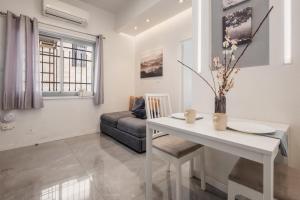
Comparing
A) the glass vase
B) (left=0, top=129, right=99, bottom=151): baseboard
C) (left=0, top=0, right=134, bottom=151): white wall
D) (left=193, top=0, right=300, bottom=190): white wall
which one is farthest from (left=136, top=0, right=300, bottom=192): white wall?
(left=0, top=129, right=99, bottom=151): baseboard

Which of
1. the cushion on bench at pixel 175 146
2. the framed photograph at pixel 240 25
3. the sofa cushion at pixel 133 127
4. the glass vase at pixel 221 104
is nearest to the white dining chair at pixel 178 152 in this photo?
the cushion on bench at pixel 175 146

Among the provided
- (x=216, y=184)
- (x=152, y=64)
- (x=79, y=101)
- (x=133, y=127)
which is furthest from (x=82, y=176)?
(x=152, y=64)

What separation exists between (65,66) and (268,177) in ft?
12.3

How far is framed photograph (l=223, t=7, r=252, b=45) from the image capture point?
54.9 inches

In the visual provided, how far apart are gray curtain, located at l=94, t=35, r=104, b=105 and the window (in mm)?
236

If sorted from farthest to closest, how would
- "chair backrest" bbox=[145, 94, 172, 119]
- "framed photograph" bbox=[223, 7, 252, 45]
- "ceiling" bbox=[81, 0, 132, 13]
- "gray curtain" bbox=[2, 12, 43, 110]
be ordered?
"ceiling" bbox=[81, 0, 132, 13] → "gray curtain" bbox=[2, 12, 43, 110] → "chair backrest" bbox=[145, 94, 172, 119] → "framed photograph" bbox=[223, 7, 252, 45]

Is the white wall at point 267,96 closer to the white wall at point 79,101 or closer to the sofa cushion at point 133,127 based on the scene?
the sofa cushion at point 133,127

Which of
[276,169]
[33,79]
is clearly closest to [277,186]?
[276,169]

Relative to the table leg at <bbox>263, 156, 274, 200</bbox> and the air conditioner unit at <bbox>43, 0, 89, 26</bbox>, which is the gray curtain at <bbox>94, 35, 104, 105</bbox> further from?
the table leg at <bbox>263, 156, 274, 200</bbox>

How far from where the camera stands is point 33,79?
2676 millimetres

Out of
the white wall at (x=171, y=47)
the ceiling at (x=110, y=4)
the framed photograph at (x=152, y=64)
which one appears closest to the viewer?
the white wall at (x=171, y=47)

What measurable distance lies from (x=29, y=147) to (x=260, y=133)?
3.41m

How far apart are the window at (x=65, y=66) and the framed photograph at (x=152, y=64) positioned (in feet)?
4.20

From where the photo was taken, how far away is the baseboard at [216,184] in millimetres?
1534
